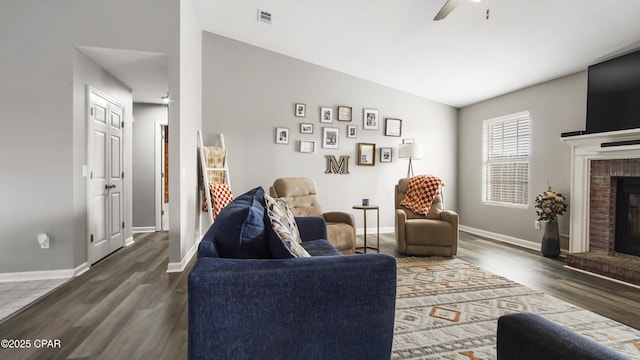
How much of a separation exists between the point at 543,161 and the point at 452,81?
5.65 ft

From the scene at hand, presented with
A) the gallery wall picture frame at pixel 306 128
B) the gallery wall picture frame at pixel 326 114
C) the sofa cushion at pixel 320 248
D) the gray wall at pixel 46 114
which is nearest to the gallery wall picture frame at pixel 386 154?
the gallery wall picture frame at pixel 326 114

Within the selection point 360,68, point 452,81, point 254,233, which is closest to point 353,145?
point 360,68

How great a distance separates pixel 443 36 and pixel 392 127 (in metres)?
2.01

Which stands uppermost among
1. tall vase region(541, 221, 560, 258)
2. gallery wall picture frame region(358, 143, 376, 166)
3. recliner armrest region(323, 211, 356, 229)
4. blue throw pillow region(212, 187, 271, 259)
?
gallery wall picture frame region(358, 143, 376, 166)

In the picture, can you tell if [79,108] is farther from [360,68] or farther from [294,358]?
[360,68]

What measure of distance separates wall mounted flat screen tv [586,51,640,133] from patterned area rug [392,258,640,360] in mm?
2099

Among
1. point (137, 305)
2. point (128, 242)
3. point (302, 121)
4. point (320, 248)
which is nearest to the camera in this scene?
point (320, 248)

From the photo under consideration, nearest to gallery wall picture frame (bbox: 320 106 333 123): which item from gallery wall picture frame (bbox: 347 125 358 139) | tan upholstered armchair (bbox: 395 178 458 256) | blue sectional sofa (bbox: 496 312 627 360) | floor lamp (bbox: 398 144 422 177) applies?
gallery wall picture frame (bbox: 347 125 358 139)

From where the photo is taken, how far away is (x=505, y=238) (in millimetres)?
4727

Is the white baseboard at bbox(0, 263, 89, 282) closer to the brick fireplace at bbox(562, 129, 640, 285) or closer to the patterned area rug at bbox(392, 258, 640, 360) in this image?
the patterned area rug at bbox(392, 258, 640, 360)

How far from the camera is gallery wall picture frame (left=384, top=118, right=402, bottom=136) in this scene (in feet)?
17.7

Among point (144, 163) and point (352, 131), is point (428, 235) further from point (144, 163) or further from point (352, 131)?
point (144, 163)

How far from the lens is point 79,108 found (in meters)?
3.11

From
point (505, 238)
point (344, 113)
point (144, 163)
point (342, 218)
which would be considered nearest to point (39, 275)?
point (144, 163)
